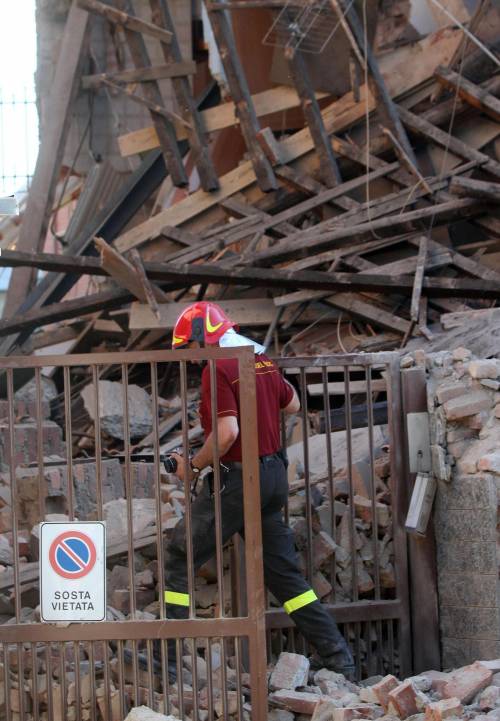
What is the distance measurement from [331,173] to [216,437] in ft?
23.4

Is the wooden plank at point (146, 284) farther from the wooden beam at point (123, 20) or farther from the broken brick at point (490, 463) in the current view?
the broken brick at point (490, 463)

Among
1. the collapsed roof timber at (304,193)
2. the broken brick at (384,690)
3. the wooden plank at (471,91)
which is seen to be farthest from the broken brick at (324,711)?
the wooden plank at (471,91)

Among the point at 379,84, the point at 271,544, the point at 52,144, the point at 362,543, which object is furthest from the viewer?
the point at 52,144

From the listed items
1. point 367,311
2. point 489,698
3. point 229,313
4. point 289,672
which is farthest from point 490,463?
point 229,313

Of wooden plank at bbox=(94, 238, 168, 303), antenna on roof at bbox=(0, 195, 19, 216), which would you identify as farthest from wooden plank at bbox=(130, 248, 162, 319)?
antenna on roof at bbox=(0, 195, 19, 216)

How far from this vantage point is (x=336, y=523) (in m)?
6.86

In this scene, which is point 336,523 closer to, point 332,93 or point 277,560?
point 277,560

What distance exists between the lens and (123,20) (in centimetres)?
1170

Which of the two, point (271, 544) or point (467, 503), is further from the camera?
point (467, 503)

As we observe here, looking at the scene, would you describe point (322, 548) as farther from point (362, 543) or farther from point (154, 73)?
point (154, 73)

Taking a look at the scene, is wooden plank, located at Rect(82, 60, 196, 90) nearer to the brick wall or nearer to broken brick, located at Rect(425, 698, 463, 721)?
the brick wall

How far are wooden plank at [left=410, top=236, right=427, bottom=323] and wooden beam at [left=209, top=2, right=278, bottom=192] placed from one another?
2.04 metres

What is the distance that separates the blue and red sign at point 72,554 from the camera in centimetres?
493

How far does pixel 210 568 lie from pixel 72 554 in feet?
5.40
